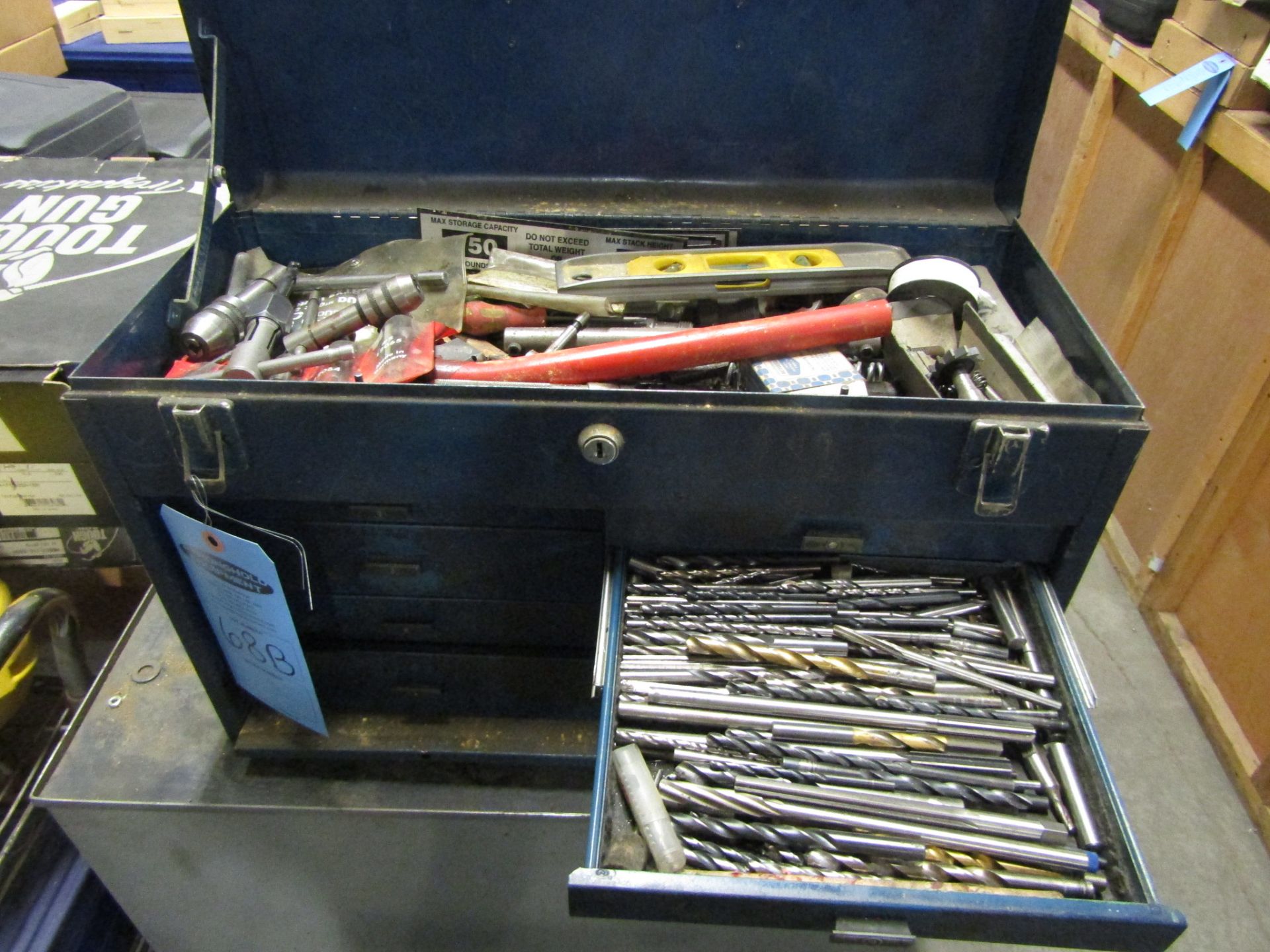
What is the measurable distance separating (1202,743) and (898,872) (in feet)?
3.86

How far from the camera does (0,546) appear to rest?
1.16m

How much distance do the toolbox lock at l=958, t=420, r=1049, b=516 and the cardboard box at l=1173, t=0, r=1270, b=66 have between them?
105 centimetres

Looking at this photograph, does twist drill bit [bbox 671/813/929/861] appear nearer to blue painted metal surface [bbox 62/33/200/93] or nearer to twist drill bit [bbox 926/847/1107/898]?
twist drill bit [bbox 926/847/1107/898]

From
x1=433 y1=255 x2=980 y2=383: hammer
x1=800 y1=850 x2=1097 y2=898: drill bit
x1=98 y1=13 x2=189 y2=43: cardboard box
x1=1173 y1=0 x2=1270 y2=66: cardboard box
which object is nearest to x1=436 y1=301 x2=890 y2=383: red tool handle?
x1=433 y1=255 x2=980 y2=383: hammer

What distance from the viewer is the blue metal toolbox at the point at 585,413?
2.28ft

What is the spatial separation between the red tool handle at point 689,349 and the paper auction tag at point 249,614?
246 mm

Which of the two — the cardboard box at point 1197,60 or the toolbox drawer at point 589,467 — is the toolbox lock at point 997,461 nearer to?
the toolbox drawer at point 589,467

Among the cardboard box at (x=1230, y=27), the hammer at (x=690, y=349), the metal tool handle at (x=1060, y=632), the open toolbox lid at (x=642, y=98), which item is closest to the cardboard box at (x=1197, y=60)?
the cardboard box at (x=1230, y=27)

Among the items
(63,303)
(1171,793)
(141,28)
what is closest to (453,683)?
A: (63,303)

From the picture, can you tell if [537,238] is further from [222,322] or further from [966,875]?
[966,875]

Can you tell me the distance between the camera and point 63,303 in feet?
3.51

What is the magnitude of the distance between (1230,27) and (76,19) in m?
A: 2.48

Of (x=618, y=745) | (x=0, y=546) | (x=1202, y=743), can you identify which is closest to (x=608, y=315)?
(x=618, y=745)

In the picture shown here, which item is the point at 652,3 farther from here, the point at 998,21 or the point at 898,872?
the point at 898,872
